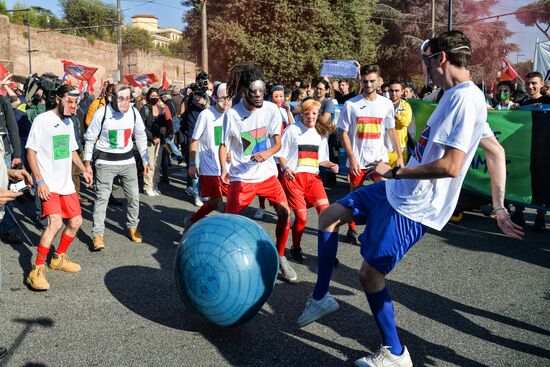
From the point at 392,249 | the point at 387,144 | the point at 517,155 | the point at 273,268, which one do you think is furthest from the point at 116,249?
the point at 517,155

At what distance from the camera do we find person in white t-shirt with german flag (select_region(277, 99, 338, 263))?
229 inches

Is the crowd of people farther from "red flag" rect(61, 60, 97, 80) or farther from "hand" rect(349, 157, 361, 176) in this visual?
"red flag" rect(61, 60, 97, 80)

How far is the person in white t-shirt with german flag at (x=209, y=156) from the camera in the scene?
671 centimetres

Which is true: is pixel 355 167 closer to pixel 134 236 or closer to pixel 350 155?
pixel 350 155

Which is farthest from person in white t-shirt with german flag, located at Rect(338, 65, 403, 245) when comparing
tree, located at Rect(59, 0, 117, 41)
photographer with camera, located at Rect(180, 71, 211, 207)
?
tree, located at Rect(59, 0, 117, 41)

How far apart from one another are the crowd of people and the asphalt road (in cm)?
27

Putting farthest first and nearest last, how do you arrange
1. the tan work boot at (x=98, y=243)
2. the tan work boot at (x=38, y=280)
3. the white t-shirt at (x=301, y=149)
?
the tan work boot at (x=98, y=243) → the white t-shirt at (x=301, y=149) → the tan work boot at (x=38, y=280)

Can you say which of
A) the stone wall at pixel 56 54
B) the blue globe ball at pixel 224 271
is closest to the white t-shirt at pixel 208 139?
the blue globe ball at pixel 224 271

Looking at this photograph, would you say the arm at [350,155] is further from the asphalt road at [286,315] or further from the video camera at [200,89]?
the video camera at [200,89]

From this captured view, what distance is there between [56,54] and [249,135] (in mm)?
44520

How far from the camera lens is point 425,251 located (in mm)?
6324

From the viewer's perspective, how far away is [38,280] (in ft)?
16.3

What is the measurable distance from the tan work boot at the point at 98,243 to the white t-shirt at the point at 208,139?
1.62 m

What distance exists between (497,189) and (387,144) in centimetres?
340
